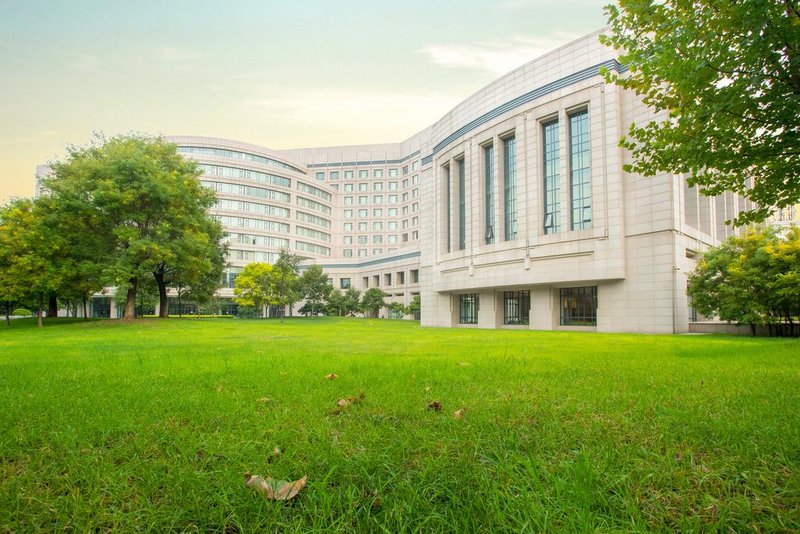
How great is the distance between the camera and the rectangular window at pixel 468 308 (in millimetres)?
39719

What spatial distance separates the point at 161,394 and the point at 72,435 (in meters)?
1.56

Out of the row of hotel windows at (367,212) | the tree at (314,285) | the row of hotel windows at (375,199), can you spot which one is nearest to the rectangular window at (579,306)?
the tree at (314,285)

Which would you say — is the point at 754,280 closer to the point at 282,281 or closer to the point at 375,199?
the point at 282,281

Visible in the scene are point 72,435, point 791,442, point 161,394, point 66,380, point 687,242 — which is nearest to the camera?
point 791,442

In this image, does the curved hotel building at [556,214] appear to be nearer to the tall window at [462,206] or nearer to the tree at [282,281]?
the tall window at [462,206]

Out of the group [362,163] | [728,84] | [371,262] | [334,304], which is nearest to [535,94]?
[728,84]

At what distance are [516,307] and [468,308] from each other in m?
5.96

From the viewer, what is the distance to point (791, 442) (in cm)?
273

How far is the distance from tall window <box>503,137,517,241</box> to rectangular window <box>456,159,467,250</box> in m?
4.41

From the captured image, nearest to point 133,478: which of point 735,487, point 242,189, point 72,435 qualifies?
point 72,435

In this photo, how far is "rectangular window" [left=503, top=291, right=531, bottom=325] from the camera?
114 ft

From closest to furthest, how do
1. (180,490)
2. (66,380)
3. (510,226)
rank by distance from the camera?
(180,490)
(66,380)
(510,226)

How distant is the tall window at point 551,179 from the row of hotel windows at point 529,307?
16.9 feet

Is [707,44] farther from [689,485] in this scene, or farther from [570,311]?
[570,311]
